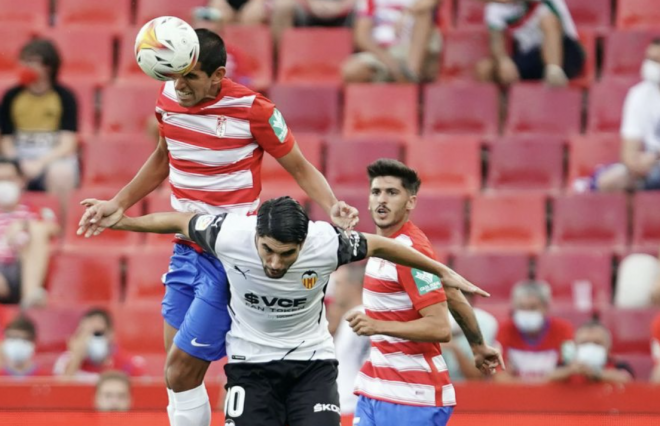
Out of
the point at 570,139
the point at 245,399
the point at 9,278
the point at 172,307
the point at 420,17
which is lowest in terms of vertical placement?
the point at 245,399

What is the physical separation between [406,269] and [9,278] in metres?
4.41

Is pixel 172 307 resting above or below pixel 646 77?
below

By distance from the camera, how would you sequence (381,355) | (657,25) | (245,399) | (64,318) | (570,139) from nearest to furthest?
(245,399), (381,355), (64,318), (570,139), (657,25)

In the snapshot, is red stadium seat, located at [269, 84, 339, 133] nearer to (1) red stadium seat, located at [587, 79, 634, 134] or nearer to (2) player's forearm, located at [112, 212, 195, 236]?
(1) red stadium seat, located at [587, 79, 634, 134]

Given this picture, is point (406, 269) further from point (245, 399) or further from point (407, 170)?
point (245, 399)

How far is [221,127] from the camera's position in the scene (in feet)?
18.4

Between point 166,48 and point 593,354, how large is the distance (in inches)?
160

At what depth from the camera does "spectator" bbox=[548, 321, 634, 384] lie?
8.02 meters

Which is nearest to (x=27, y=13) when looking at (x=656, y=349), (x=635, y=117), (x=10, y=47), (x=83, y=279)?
(x=10, y=47)

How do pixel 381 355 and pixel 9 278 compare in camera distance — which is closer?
pixel 381 355

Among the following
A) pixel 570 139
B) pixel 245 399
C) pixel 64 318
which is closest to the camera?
pixel 245 399

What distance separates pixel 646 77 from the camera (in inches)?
384

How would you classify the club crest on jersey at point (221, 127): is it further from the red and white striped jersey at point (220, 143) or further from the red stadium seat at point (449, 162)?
the red stadium seat at point (449, 162)

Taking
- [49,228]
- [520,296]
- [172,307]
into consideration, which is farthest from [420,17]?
[172,307]
